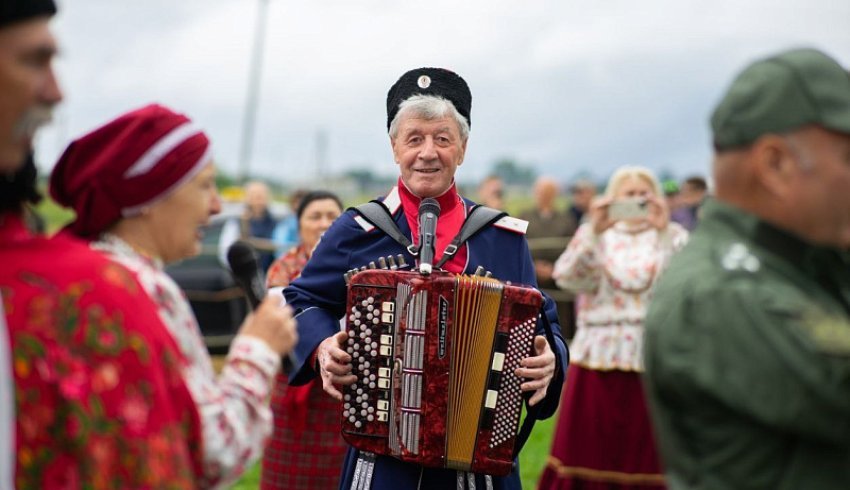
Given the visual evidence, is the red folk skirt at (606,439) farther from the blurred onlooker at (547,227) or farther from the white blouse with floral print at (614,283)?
the blurred onlooker at (547,227)

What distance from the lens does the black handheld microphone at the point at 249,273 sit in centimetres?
281

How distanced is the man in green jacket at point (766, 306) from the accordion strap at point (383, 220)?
5.59ft

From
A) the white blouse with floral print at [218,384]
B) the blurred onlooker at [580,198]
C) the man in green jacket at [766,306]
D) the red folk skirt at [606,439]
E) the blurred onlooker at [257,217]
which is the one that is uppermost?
the man in green jacket at [766,306]

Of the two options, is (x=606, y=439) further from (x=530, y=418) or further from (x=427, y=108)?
(x=427, y=108)

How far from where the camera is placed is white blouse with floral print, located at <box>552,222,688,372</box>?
22.1ft

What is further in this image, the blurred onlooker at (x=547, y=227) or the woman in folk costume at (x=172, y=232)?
the blurred onlooker at (x=547, y=227)

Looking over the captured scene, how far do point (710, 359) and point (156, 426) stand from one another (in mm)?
1101

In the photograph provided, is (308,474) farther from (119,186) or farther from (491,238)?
(119,186)

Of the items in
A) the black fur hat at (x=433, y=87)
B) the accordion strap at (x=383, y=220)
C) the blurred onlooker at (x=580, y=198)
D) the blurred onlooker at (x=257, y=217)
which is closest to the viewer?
the accordion strap at (x=383, y=220)

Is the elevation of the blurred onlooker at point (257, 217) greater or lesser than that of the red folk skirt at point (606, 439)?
lesser

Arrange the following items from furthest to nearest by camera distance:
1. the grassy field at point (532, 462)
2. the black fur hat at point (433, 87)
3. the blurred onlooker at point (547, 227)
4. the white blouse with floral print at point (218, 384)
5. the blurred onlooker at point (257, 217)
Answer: the blurred onlooker at point (257, 217) → the blurred onlooker at point (547, 227) → the grassy field at point (532, 462) → the black fur hat at point (433, 87) → the white blouse with floral print at point (218, 384)

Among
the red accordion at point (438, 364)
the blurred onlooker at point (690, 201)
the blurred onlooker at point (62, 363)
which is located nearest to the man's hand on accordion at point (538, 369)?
the red accordion at point (438, 364)

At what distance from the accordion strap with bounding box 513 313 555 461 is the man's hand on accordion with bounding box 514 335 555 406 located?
4.2 inches

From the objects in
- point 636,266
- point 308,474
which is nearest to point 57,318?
point 308,474
